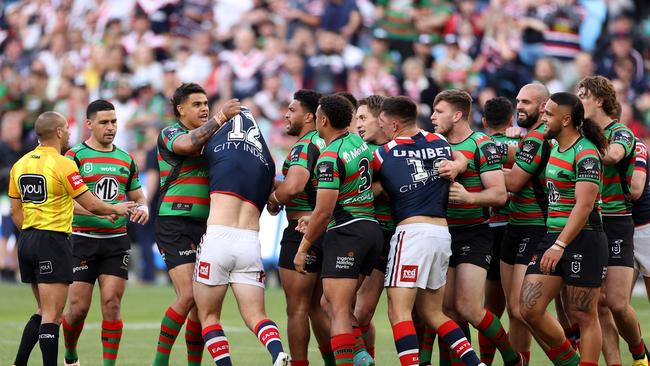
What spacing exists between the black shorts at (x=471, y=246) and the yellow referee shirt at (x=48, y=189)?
3528 millimetres

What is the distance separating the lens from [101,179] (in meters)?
11.8

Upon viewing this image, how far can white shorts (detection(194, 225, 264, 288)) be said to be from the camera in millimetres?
10000

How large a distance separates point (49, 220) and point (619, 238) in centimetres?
542

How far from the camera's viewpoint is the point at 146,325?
53.3 feet

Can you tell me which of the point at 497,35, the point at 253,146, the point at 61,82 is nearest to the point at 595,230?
the point at 253,146

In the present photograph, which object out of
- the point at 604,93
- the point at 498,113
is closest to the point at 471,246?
the point at 498,113

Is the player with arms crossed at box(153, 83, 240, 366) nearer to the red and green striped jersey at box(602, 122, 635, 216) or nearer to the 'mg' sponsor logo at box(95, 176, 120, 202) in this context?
the 'mg' sponsor logo at box(95, 176, 120, 202)

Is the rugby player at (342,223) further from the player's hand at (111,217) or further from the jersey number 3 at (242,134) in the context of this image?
the player's hand at (111,217)

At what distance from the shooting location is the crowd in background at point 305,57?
72.2ft

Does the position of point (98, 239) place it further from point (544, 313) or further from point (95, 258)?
point (544, 313)

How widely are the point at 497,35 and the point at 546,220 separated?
1211 cm

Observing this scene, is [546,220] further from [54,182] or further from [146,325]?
[146,325]

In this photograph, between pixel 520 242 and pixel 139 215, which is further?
pixel 520 242

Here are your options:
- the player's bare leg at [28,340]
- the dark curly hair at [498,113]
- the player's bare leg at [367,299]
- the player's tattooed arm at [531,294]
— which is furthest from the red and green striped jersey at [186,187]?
the player's tattooed arm at [531,294]
